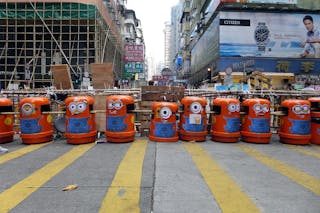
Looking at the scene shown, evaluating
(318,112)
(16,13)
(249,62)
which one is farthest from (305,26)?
(318,112)

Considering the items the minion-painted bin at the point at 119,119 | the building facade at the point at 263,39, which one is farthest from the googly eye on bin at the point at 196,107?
the building facade at the point at 263,39

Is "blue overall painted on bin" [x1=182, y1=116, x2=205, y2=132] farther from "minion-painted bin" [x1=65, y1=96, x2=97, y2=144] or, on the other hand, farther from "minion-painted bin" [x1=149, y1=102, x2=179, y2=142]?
"minion-painted bin" [x1=65, y1=96, x2=97, y2=144]

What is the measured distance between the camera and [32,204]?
3.91m

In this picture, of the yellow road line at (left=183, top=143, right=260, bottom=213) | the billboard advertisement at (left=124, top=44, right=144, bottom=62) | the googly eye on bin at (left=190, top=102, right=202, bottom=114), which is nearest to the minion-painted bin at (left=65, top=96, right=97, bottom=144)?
the googly eye on bin at (left=190, top=102, right=202, bottom=114)

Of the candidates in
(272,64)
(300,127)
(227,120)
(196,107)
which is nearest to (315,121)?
(300,127)

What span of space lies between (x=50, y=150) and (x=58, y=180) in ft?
9.09

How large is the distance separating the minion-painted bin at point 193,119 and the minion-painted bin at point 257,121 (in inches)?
45.1

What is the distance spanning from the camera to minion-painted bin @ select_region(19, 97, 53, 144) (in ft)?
26.6

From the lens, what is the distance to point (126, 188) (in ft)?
14.8

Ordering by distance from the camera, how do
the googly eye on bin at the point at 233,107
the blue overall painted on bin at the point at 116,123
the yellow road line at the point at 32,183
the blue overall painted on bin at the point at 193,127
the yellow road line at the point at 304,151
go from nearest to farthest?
1. the yellow road line at the point at 32,183
2. the yellow road line at the point at 304,151
3. the blue overall painted on bin at the point at 116,123
4. the googly eye on bin at the point at 233,107
5. the blue overall painted on bin at the point at 193,127

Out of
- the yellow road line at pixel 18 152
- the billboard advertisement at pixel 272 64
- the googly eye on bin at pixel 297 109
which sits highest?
the billboard advertisement at pixel 272 64

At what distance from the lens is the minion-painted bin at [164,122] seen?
27.7 ft

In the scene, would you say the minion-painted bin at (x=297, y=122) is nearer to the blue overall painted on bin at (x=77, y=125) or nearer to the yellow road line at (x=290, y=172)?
the yellow road line at (x=290, y=172)

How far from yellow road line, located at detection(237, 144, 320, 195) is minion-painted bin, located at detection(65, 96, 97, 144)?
3.97 metres
